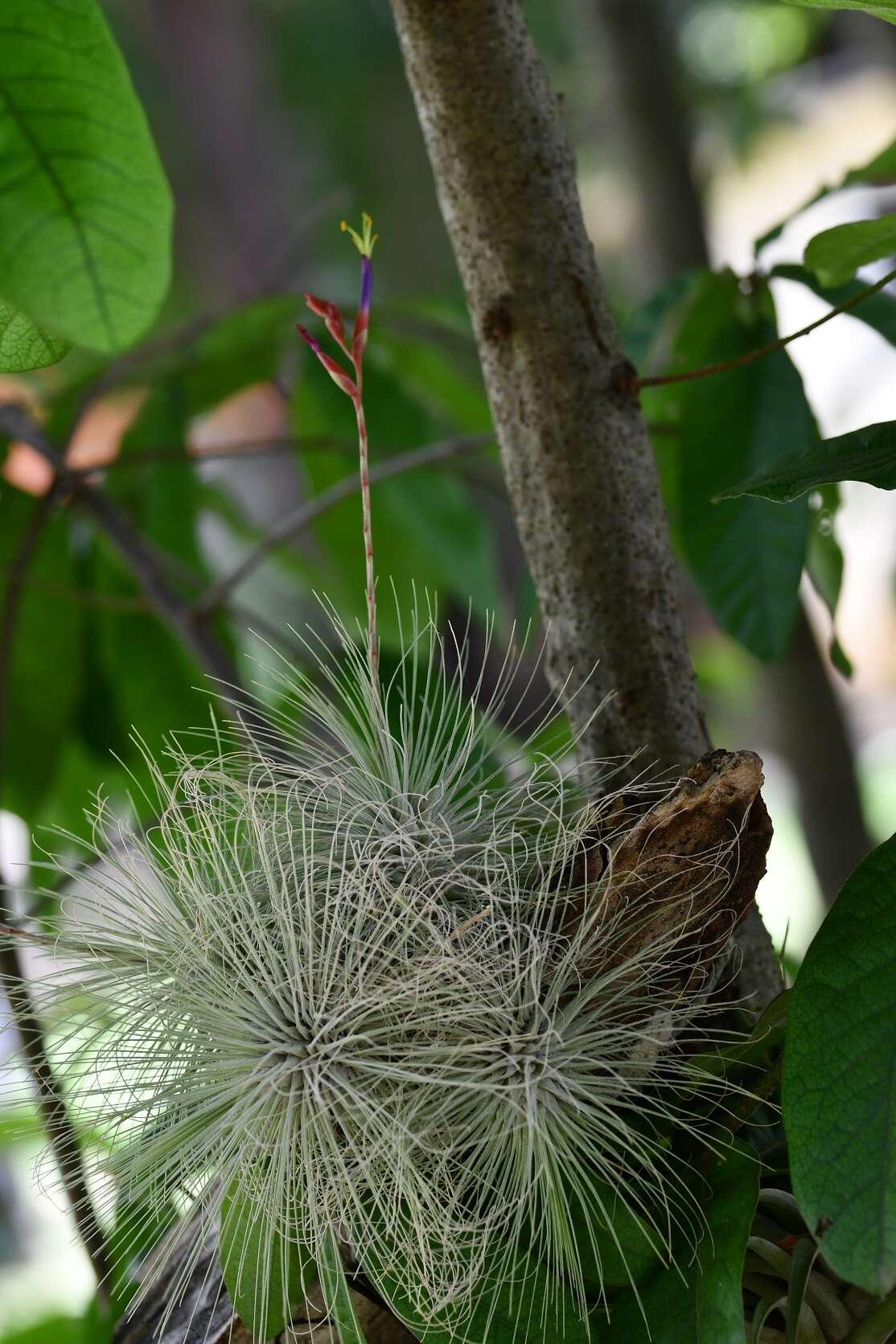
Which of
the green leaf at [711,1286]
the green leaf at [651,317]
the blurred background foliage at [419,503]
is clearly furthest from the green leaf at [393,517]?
the green leaf at [711,1286]

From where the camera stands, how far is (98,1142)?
32cm

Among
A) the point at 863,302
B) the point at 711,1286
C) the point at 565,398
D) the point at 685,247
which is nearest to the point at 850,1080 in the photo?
the point at 711,1286

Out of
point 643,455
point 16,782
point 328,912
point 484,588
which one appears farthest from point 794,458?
point 16,782

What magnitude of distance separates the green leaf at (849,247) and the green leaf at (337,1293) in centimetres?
30

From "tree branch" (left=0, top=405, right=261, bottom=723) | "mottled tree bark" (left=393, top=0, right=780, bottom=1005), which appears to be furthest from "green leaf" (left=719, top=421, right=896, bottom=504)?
"tree branch" (left=0, top=405, right=261, bottom=723)

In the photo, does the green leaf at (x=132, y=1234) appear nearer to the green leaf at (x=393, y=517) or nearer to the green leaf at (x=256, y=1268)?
the green leaf at (x=256, y=1268)

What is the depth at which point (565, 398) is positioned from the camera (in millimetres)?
330

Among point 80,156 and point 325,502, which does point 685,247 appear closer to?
point 325,502

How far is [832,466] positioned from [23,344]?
0.19 m

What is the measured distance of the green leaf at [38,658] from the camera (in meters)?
0.60

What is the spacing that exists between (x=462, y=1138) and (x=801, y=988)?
81 millimetres

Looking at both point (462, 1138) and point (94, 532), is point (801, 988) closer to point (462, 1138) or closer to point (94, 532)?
point (462, 1138)

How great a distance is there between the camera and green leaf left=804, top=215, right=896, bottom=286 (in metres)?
0.35

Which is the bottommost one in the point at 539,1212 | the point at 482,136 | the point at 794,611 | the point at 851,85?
the point at 539,1212
